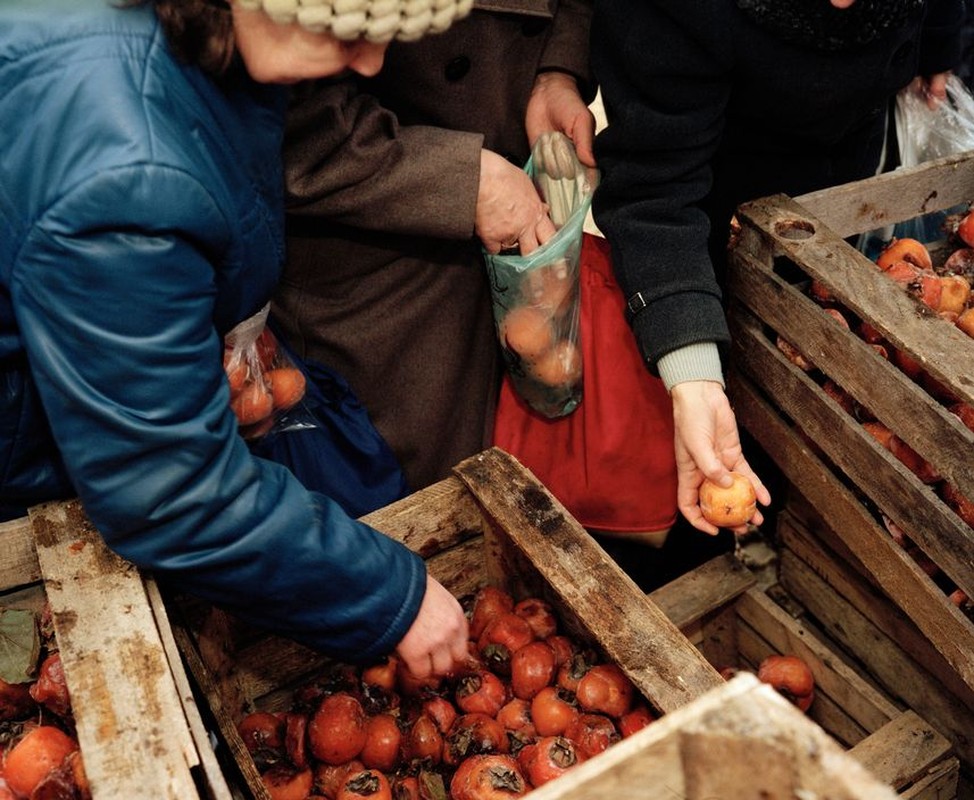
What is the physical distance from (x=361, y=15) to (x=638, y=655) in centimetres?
98

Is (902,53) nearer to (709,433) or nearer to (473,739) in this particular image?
(709,433)

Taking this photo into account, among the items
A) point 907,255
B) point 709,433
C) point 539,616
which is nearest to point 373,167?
point 709,433

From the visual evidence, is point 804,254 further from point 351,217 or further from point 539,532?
point 351,217

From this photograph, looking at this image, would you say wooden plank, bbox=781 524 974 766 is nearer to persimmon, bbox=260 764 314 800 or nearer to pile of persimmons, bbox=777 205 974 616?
pile of persimmons, bbox=777 205 974 616

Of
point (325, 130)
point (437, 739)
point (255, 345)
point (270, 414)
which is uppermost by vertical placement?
point (325, 130)

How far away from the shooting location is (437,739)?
1.82 m

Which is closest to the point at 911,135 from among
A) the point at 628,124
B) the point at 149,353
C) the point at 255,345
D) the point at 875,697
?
the point at 628,124

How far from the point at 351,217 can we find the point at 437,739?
3.18 ft

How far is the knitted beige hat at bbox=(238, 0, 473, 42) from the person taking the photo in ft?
3.77

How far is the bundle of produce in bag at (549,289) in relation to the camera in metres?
2.08

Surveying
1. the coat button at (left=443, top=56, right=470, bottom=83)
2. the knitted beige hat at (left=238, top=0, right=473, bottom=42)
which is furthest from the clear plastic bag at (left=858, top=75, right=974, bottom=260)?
the knitted beige hat at (left=238, top=0, right=473, bottom=42)

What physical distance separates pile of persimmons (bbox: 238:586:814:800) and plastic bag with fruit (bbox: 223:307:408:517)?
393 millimetres

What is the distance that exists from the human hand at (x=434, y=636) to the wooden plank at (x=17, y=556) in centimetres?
64

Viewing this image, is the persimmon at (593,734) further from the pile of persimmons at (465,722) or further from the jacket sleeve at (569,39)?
the jacket sleeve at (569,39)
